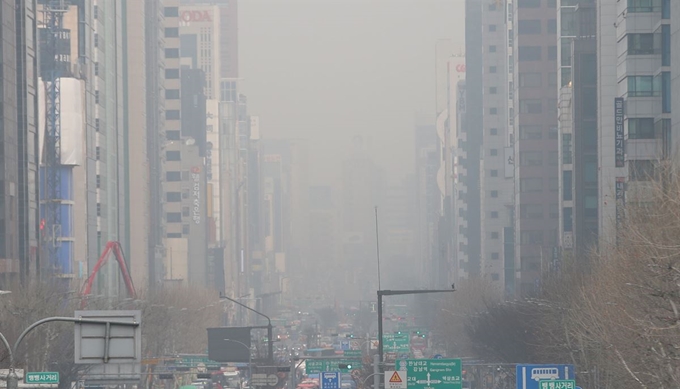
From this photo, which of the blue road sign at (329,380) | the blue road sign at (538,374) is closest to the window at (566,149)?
the blue road sign at (329,380)

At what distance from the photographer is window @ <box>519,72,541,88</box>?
166 metres

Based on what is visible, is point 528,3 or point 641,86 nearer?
point 641,86

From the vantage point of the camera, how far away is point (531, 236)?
16075 centimetres

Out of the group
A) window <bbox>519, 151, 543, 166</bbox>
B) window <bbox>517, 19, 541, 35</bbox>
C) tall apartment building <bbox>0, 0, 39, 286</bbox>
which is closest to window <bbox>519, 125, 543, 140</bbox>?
window <bbox>519, 151, 543, 166</bbox>

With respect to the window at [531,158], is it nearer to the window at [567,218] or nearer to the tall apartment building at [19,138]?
the window at [567,218]

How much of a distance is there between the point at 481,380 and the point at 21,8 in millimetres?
39903

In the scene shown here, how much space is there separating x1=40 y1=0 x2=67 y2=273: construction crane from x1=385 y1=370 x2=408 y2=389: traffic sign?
275ft

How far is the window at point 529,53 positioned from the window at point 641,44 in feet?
244

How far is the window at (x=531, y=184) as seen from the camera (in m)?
162

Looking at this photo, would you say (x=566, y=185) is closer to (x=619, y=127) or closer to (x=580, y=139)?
(x=580, y=139)

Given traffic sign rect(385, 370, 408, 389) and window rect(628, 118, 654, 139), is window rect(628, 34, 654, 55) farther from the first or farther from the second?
traffic sign rect(385, 370, 408, 389)

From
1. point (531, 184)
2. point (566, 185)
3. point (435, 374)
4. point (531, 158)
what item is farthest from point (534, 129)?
point (435, 374)

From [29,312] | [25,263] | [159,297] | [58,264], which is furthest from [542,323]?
[58,264]

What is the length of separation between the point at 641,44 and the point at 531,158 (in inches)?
2823
